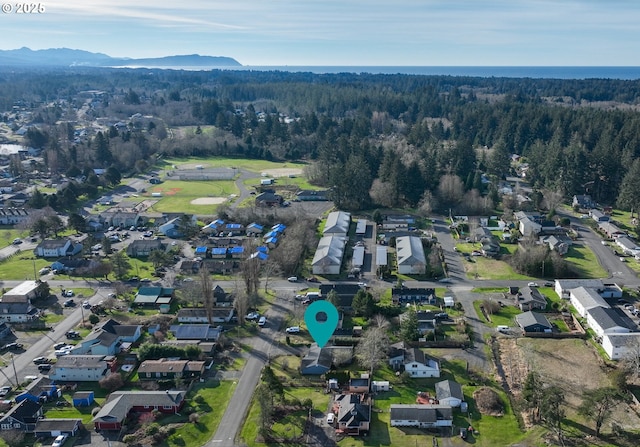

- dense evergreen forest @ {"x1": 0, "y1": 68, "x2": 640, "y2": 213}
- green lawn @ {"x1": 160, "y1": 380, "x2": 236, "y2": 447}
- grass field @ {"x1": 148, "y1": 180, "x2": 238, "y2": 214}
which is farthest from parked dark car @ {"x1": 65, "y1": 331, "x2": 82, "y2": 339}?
dense evergreen forest @ {"x1": 0, "y1": 68, "x2": 640, "y2": 213}

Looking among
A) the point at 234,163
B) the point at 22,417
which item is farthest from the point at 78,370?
the point at 234,163

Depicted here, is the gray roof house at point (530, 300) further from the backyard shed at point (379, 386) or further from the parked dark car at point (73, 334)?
the parked dark car at point (73, 334)

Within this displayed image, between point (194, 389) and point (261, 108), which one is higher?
point (261, 108)

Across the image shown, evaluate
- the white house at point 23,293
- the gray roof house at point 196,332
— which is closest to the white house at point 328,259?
the gray roof house at point 196,332

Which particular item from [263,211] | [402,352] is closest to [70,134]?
[263,211]

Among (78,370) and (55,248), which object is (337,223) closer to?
(55,248)

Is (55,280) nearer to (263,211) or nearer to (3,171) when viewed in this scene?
(263,211)

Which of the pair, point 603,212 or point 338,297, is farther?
point 603,212
